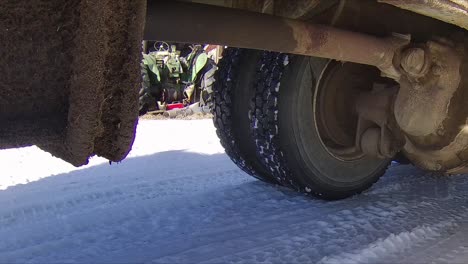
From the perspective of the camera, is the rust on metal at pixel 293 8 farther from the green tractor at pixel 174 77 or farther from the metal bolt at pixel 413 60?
the green tractor at pixel 174 77

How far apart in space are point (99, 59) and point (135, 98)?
144mm

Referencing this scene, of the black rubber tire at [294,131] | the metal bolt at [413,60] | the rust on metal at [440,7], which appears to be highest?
the rust on metal at [440,7]

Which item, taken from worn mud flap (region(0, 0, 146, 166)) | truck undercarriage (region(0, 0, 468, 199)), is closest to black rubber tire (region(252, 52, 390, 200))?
truck undercarriage (region(0, 0, 468, 199))

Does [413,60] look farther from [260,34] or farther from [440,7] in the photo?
[260,34]

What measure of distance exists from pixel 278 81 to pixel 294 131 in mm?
269

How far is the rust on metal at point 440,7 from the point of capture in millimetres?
1499

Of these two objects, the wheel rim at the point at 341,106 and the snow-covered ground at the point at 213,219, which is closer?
the snow-covered ground at the point at 213,219

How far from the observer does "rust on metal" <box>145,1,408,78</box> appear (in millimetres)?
1374

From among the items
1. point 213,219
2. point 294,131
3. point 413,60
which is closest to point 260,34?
point 413,60

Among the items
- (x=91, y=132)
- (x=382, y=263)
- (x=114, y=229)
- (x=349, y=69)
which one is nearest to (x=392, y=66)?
(x=349, y=69)

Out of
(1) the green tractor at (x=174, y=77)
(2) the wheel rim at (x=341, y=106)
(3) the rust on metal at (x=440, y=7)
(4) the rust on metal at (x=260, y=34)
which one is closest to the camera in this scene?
(4) the rust on metal at (x=260, y=34)

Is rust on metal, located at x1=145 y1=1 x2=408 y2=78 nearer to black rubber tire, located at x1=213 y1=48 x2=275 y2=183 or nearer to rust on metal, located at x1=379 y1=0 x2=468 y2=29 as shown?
rust on metal, located at x1=379 y1=0 x2=468 y2=29

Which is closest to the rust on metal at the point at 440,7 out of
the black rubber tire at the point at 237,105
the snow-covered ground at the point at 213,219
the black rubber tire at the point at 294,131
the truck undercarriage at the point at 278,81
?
the truck undercarriage at the point at 278,81

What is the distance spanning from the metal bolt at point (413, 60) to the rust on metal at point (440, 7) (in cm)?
27
